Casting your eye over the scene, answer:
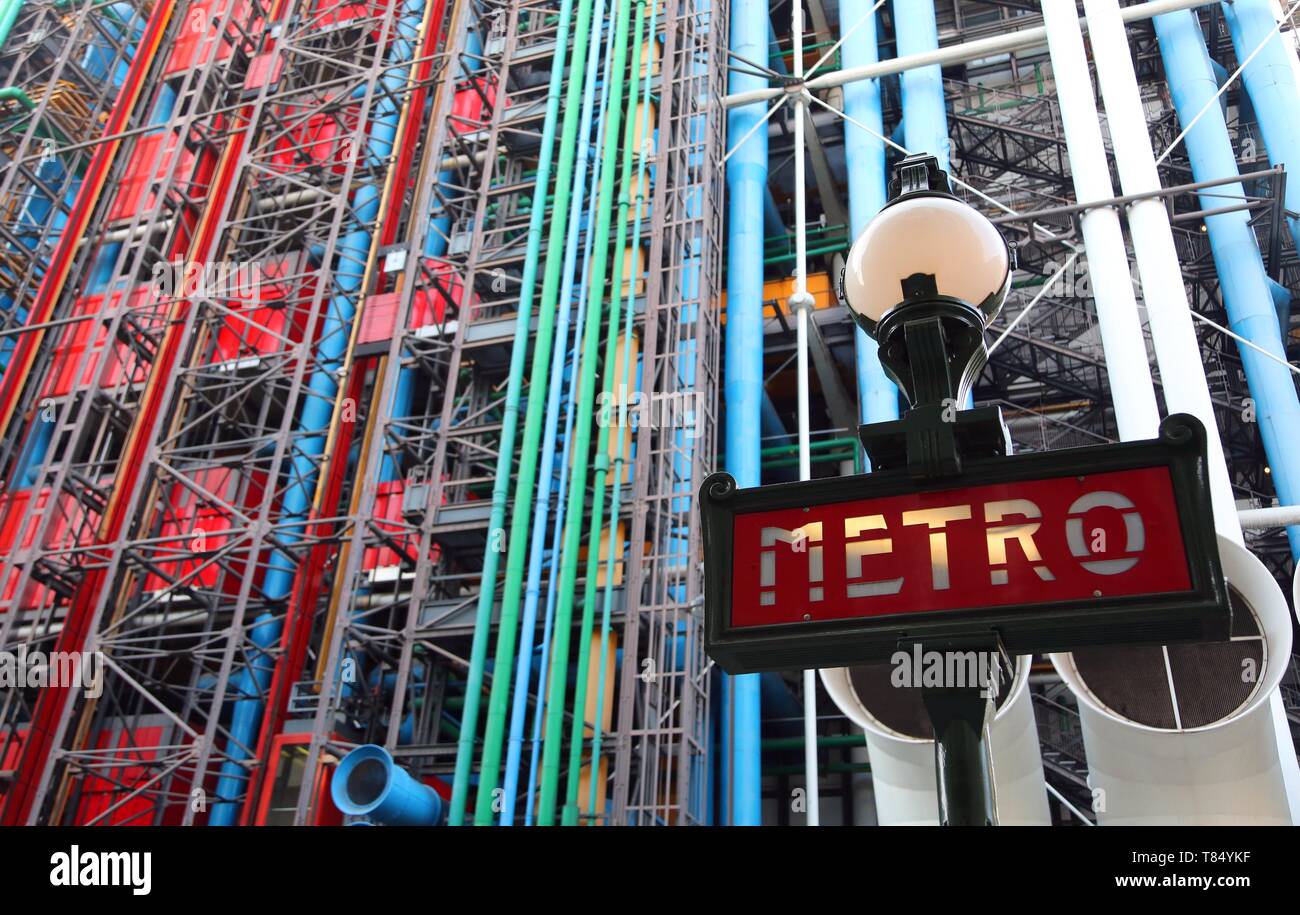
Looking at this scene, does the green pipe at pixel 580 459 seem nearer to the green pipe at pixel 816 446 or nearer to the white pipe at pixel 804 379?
the white pipe at pixel 804 379

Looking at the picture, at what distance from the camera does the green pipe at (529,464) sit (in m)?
15.3

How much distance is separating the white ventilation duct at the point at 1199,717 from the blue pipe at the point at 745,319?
27.8ft

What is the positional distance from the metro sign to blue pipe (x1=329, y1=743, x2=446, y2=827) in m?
11.8

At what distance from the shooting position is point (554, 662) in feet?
51.9

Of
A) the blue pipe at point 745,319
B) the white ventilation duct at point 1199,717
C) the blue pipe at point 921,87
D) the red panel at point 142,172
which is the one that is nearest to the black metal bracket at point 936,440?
the white ventilation duct at point 1199,717

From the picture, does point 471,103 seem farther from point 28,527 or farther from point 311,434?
point 28,527

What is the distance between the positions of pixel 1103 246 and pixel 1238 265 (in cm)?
789

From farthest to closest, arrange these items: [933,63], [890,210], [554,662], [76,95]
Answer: [76,95] < [933,63] < [554,662] < [890,210]

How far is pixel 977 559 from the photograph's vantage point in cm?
356

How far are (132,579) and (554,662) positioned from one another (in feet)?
31.0

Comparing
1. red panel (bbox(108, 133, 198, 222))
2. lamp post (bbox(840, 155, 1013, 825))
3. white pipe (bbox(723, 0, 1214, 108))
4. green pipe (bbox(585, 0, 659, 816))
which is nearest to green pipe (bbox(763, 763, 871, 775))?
green pipe (bbox(585, 0, 659, 816))

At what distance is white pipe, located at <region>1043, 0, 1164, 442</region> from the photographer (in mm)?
12445
